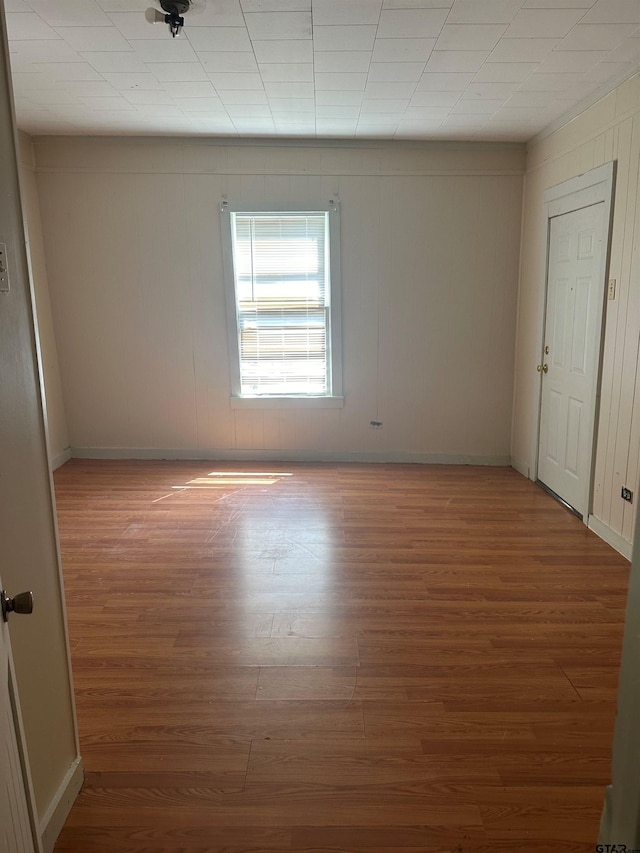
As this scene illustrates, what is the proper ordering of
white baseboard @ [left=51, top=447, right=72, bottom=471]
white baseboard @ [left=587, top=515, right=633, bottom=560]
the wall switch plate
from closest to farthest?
the wall switch plate
white baseboard @ [left=587, top=515, right=633, bottom=560]
white baseboard @ [left=51, top=447, right=72, bottom=471]

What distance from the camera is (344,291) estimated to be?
4.94 m

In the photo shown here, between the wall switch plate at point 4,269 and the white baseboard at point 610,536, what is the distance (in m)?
3.29

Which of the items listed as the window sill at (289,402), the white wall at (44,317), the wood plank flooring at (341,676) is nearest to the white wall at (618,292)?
the wood plank flooring at (341,676)

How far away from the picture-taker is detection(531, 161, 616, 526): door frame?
3.43 meters

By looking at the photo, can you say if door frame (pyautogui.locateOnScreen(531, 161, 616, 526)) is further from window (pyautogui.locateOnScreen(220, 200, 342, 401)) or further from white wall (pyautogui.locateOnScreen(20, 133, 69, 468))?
white wall (pyautogui.locateOnScreen(20, 133, 69, 468))

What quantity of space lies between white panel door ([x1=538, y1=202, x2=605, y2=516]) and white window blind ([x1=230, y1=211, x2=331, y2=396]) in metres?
1.86

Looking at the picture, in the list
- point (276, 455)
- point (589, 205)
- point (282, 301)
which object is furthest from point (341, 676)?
point (282, 301)

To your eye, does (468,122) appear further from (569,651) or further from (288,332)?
(569,651)

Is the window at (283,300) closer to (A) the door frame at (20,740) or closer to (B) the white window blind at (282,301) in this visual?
(B) the white window blind at (282,301)

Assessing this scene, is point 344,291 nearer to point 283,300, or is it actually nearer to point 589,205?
point 283,300

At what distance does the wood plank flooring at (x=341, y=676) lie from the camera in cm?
167

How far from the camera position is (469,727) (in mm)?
2006

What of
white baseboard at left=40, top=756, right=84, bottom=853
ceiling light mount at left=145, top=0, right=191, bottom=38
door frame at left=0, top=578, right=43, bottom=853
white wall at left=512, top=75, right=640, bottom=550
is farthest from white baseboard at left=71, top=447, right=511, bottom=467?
door frame at left=0, top=578, right=43, bottom=853

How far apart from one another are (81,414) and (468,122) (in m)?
4.14
